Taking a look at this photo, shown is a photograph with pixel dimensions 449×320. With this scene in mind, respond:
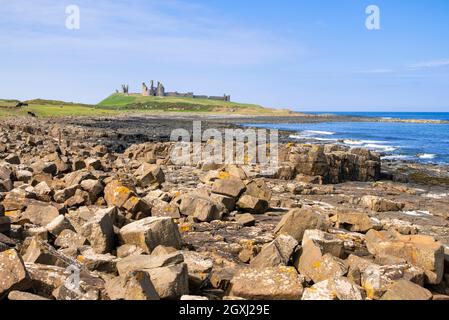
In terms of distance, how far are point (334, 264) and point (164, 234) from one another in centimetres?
359

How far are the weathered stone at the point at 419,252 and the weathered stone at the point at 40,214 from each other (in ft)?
25.9

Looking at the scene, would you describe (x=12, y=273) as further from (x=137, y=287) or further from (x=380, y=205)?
(x=380, y=205)

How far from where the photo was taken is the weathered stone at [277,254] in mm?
8727

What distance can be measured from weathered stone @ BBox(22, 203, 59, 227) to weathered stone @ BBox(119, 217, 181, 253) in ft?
8.78

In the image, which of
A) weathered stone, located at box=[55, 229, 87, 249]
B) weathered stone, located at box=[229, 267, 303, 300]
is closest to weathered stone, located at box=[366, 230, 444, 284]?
weathered stone, located at box=[229, 267, 303, 300]

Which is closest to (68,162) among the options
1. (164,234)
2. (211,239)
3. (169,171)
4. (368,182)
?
(169,171)

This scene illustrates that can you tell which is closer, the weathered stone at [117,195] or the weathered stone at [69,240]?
the weathered stone at [69,240]

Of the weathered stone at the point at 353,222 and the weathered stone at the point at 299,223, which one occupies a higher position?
the weathered stone at the point at 299,223

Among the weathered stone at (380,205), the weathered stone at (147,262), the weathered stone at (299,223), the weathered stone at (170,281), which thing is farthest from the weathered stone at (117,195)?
the weathered stone at (380,205)

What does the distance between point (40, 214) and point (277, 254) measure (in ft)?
20.5

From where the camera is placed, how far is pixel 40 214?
36.9ft

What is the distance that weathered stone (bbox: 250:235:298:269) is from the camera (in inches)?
344

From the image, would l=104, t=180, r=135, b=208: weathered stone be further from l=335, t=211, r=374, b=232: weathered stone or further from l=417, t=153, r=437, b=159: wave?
l=417, t=153, r=437, b=159: wave

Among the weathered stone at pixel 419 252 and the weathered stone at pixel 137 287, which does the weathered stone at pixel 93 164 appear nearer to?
the weathered stone at pixel 419 252
